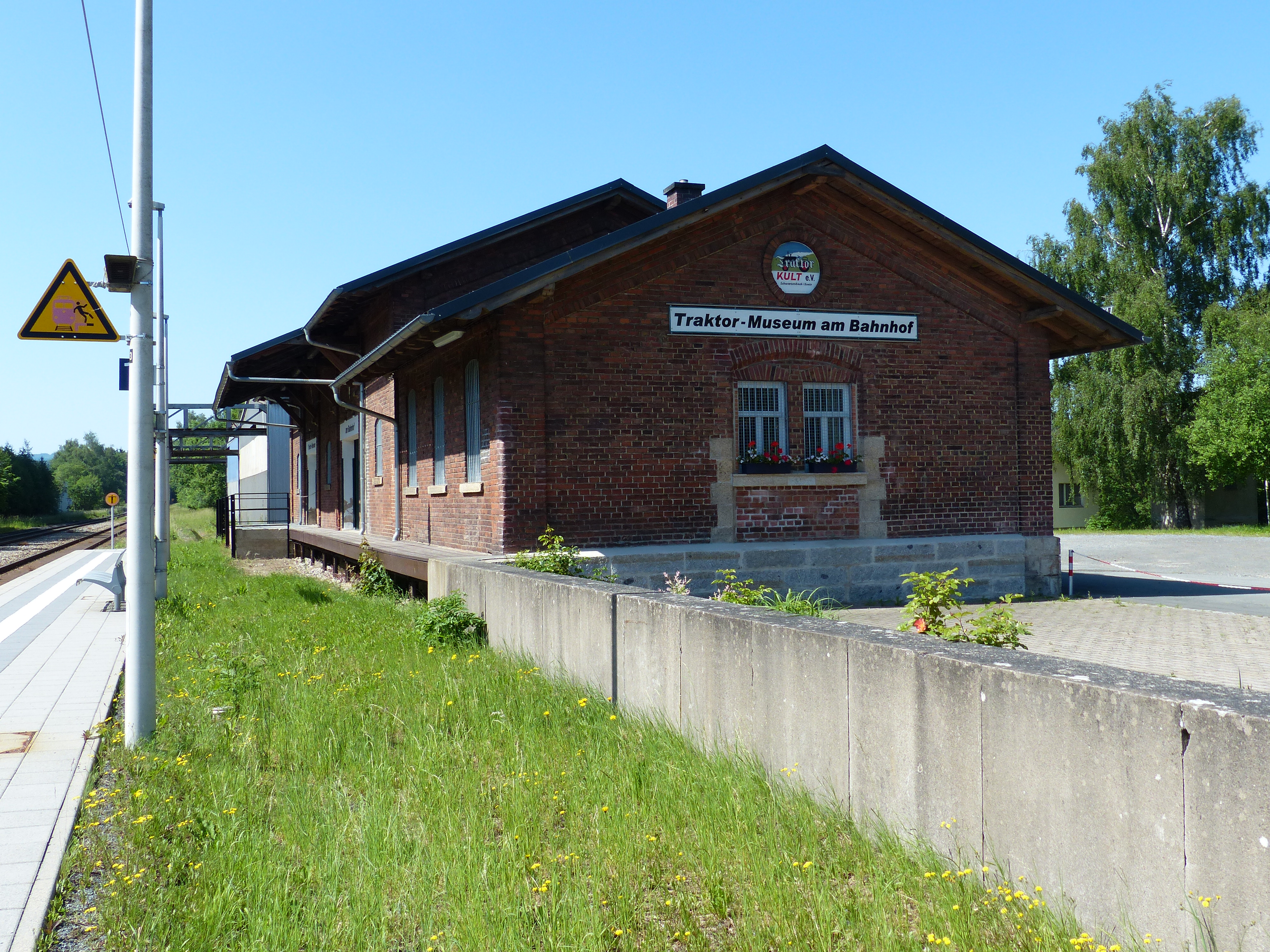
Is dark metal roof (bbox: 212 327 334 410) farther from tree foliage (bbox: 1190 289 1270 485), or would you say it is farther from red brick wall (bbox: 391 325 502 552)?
tree foliage (bbox: 1190 289 1270 485)

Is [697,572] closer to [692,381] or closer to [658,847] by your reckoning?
[692,381]

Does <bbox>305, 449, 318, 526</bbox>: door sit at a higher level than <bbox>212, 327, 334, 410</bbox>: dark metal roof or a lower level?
lower

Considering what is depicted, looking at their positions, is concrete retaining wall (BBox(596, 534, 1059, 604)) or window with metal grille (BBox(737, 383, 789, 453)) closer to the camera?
concrete retaining wall (BBox(596, 534, 1059, 604))

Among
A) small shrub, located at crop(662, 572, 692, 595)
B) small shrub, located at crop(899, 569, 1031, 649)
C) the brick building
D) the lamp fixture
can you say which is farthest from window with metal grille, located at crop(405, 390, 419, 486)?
small shrub, located at crop(899, 569, 1031, 649)

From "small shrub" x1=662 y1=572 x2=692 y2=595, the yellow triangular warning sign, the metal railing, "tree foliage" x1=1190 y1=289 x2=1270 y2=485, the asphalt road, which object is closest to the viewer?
the yellow triangular warning sign

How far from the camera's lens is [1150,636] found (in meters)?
11.2

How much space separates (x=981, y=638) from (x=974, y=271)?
35.9 ft

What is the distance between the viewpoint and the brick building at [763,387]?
12883mm

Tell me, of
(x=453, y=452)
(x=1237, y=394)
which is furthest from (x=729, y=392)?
(x=1237, y=394)

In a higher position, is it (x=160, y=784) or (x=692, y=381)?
(x=692, y=381)

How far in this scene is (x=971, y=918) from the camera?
3197 millimetres

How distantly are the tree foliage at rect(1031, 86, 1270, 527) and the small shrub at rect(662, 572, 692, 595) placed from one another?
29751 millimetres

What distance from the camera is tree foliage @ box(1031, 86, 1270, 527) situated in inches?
1463

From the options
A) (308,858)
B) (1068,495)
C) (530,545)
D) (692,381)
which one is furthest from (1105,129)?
(308,858)
